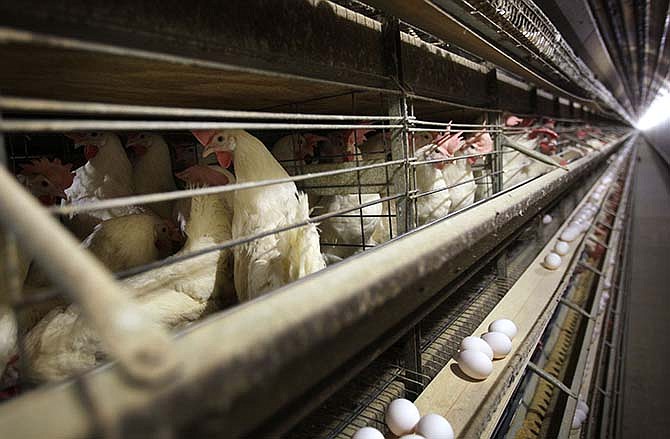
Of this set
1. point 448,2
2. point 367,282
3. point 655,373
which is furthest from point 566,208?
point 367,282

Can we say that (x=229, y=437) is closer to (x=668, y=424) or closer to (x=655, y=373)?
(x=668, y=424)

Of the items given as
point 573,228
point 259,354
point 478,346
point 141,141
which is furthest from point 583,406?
point 141,141

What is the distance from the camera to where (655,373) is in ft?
7.82

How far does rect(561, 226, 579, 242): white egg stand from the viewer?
269cm

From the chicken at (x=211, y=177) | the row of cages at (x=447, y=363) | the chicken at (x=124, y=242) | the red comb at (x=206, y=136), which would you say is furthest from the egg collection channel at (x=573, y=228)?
the chicken at (x=124, y=242)

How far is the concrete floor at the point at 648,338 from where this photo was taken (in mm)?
2072

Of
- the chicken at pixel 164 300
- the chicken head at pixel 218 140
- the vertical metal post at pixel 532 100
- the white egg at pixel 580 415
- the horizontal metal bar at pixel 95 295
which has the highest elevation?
the vertical metal post at pixel 532 100

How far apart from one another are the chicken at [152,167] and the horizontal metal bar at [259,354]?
1.48 m

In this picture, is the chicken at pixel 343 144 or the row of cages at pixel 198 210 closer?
the row of cages at pixel 198 210

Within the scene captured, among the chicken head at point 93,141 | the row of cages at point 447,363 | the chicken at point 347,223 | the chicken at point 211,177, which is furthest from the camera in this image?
the chicken at point 347,223

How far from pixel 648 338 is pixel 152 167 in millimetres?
3544

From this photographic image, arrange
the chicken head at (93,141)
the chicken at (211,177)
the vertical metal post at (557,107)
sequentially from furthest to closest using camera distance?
1. the vertical metal post at (557,107)
2. the chicken head at (93,141)
3. the chicken at (211,177)

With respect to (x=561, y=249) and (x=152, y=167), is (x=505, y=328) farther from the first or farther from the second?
(x=152, y=167)

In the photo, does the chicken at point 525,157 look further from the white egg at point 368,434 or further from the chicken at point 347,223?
the white egg at point 368,434
